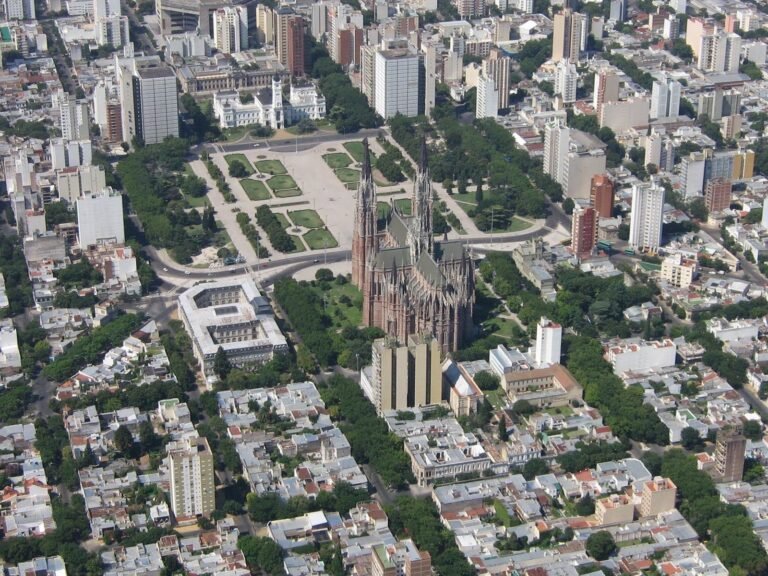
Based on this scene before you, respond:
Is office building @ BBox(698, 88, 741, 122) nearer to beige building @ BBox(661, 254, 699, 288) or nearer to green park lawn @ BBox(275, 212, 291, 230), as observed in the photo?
beige building @ BBox(661, 254, 699, 288)

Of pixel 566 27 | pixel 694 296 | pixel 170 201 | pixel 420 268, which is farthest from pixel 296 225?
pixel 566 27

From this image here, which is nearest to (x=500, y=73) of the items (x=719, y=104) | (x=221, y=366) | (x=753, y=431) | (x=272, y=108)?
(x=719, y=104)

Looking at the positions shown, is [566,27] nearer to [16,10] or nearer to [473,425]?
[16,10]

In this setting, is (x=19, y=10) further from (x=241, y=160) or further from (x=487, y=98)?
(x=487, y=98)

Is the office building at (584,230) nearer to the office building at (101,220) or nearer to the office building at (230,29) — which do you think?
the office building at (101,220)

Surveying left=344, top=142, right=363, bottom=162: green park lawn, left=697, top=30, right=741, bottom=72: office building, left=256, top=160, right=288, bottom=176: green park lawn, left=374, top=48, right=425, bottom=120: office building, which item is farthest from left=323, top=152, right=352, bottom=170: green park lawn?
left=697, top=30, right=741, bottom=72: office building

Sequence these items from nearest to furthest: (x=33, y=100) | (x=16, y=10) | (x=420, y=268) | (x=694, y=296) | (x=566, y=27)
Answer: (x=420, y=268)
(x=694, y=296)
(x=33, y=100)
(x=566, y=27)
(x=16, y=10)
